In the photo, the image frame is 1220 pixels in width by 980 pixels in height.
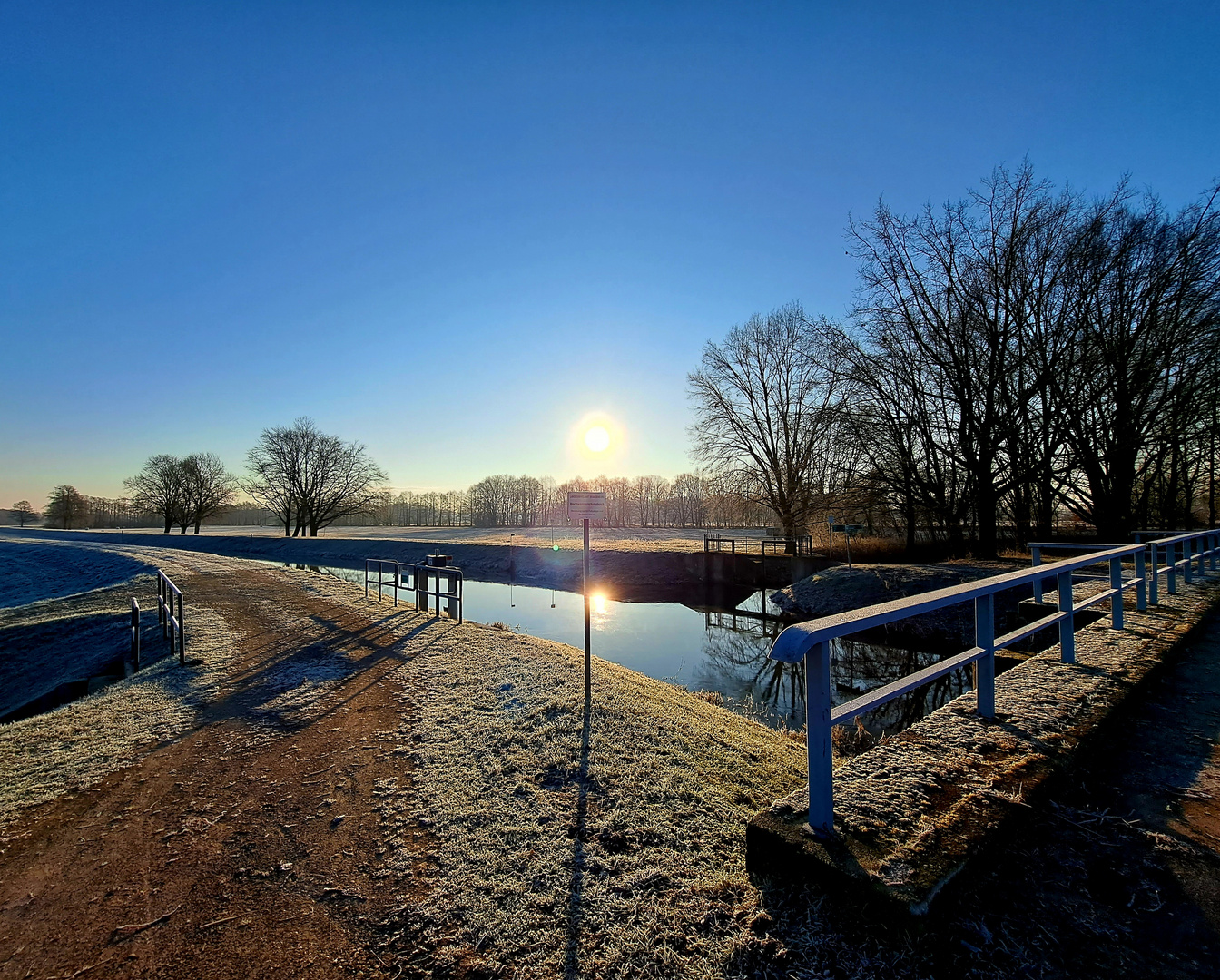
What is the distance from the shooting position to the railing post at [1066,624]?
14.5ft

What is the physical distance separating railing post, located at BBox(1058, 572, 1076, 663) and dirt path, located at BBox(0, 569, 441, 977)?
17.7ft

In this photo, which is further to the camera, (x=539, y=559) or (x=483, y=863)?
(x=539, y=559)

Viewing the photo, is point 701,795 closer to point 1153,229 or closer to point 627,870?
point 627,870

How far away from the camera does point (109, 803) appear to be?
401 cm

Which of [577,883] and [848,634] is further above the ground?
[848,634]

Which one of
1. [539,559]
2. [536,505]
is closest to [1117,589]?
[539,559]

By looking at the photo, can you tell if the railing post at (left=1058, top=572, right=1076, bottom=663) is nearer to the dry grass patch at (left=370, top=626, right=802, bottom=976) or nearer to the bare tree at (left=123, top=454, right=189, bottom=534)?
the dry grass patch at (left=370, top=626, right=802, bottom=976)

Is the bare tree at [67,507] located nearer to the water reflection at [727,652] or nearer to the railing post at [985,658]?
the water reflection at [727,652]

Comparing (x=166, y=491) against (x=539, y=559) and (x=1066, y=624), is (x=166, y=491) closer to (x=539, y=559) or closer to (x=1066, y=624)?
(x=539, y=559)

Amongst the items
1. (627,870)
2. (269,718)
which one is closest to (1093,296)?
(627,870)

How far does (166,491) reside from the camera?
5741 cm

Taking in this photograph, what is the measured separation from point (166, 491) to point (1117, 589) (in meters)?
75.2

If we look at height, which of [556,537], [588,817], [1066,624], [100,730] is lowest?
[556,537]

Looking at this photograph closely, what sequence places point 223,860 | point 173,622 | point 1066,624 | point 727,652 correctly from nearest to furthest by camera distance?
point 223,860 < point 1066,624 < point 173,622 < point 727,652
